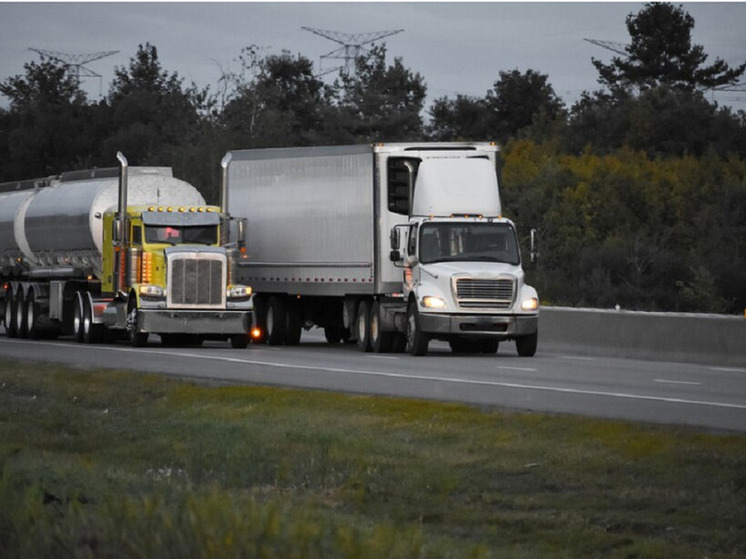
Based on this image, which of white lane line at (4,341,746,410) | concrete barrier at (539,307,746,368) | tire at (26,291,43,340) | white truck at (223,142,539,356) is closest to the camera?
white lane line at (4,341,746,410)

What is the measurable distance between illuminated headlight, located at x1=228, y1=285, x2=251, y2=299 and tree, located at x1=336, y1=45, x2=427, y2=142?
7665cm

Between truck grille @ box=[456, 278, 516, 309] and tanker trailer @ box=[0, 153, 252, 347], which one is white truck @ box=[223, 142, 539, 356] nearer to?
truck grille @ box=[456, 278, 516, 309]

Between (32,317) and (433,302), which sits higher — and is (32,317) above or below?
below

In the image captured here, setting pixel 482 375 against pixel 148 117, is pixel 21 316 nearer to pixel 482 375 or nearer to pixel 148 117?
pixel 482 375

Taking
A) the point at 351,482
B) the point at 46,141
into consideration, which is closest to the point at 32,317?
the point at 351,482

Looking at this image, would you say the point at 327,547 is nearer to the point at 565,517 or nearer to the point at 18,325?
the point at 565,517

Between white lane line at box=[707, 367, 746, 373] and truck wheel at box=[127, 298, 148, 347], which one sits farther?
truck wheel at box=[127, 298, 148, 347]

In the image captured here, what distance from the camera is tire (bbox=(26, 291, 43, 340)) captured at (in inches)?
1620

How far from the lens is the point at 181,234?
36.8 metres

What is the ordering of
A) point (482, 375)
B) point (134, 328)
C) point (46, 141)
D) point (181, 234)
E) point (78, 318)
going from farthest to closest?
point (46, 141) → point (78, 318) → point (181, 234) → point (134, 328) → point (482, 375)

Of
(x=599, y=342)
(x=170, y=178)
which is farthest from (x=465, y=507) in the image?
(x=170, y=178)

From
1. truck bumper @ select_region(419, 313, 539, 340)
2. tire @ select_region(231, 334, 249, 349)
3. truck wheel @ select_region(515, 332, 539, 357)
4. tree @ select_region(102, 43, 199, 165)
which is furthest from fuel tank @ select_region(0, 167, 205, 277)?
tree @ select_region(102, 43, 199, 165)

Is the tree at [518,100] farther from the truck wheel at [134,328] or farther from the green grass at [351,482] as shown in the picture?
the green grass at [351,482]

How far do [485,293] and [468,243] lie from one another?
134cm
